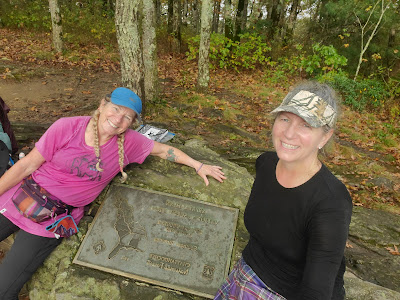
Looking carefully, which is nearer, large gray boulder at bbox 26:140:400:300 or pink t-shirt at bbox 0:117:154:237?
large gray boulder at bbox 26:140:400:300

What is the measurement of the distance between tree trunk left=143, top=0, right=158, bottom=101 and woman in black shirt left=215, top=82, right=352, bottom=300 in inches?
219

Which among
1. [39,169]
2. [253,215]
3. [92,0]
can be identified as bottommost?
[39,169]

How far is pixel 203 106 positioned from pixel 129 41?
3272mm

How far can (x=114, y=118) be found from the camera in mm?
2668

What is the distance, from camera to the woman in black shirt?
155cm

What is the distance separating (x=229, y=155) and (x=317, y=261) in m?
4.07

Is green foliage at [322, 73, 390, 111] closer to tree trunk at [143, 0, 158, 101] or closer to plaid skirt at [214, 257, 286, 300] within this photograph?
tree trunk at [143, 0, 158, 101]

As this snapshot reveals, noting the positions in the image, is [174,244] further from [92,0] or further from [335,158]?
[92,0]

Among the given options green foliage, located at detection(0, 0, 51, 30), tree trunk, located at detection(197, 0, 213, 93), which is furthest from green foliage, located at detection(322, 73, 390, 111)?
green foliage, located at detection(0, 0, 51, 30)

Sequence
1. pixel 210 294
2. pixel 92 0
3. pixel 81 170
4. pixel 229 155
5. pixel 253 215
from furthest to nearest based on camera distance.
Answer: pixel 92 0
pixel 229 155
pixel 81 170
pixel 210 294
pixel 253 215

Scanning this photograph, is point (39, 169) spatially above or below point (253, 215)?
below

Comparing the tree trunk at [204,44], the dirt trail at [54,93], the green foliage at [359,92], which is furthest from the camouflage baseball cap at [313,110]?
the green foliage at [359,92]

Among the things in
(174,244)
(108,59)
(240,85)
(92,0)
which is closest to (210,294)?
(174,244)

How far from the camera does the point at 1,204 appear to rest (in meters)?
2.81
